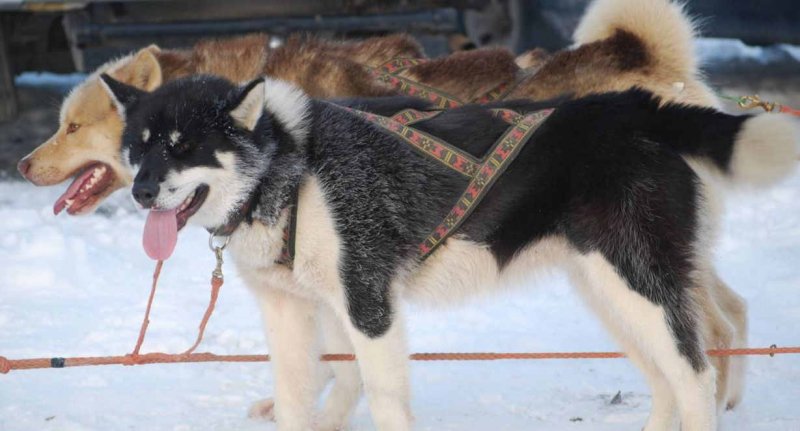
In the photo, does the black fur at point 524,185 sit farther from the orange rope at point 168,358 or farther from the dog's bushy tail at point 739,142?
the orange rope at point 168,358

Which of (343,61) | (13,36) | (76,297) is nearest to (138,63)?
(343,61)

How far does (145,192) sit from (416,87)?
184 centimetres

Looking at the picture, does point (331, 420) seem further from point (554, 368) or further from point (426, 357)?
point (554, 368)

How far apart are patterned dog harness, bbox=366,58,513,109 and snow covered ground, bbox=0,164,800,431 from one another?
88 cm

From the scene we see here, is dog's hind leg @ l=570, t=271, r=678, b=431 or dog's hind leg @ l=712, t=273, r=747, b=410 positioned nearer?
Result: dog's hind leg @ l=570, t=271, r=678, b=431

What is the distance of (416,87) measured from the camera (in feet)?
14.7

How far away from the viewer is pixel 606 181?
3191 millimetres

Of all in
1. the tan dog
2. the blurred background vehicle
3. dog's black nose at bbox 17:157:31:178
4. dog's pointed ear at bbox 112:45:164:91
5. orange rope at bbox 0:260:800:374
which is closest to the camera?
orange rope at bbox 0:260:800:374

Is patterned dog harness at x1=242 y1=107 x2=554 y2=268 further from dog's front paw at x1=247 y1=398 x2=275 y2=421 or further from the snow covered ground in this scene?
dog's front paw at x1=247 y1=398 x2=275 y2=421

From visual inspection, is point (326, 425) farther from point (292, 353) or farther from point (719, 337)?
point (719, 337)

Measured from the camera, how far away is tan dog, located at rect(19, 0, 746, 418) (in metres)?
4.18

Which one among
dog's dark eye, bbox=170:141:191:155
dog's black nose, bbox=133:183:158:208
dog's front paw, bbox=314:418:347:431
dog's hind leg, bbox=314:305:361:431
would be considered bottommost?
dog's front paw, bbox=314:418:347:431

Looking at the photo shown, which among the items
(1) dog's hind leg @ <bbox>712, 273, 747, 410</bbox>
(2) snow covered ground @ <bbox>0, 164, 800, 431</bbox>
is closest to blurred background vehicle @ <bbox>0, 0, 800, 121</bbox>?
(2) snow covered ground @ <bbox>0, 164, 800, 431</bbox>

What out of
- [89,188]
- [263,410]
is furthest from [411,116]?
[89,188]
